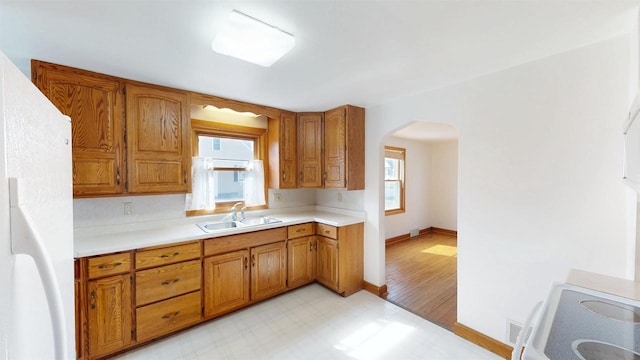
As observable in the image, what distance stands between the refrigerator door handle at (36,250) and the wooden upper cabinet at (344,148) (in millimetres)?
2543

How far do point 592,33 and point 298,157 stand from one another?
2712 millimetres

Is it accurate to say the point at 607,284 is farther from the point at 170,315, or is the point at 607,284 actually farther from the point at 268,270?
the point at 170,315

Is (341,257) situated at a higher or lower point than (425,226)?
higher

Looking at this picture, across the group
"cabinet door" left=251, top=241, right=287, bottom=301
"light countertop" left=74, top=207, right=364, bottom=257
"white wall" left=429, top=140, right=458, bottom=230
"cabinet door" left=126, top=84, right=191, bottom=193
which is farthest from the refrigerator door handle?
"white wall" left=429, top=140, right=458, bottom=230

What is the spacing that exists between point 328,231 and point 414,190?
3389mm

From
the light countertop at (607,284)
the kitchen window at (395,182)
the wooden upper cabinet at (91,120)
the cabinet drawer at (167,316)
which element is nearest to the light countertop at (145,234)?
the wooden upper cabinet at (91,120)

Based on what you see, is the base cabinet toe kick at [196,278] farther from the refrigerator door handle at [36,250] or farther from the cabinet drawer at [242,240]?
the refrigerator door handle at [36,250]

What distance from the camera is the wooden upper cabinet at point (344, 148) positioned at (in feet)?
9.59

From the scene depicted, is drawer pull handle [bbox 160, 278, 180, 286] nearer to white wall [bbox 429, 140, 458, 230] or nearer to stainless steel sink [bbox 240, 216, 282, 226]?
stainless steel sink [bbox 240, 216, 282, 226]

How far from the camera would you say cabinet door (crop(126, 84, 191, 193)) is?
2.13m

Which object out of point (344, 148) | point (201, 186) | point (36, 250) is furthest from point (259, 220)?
point (36, 250)

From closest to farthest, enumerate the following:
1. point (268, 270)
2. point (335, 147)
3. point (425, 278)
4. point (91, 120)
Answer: point (91, 120), point (268, 270), point (335, 147), point (425, 278)

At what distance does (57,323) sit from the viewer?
1.88 ft

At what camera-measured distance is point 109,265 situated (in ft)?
5.98
